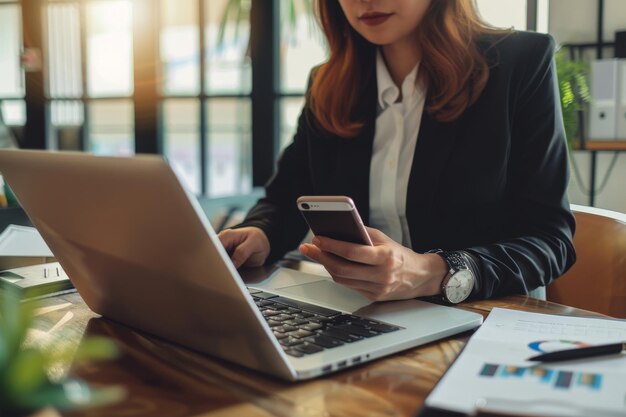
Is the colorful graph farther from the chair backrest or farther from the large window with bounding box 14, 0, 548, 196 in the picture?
the large window with bounding box 14, 0, 548, 196

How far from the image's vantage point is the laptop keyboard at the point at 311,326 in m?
0.67

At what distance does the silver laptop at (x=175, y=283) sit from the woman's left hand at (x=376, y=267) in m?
0.03

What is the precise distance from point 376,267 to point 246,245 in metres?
0.40

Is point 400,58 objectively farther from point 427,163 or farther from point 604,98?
point 604,98

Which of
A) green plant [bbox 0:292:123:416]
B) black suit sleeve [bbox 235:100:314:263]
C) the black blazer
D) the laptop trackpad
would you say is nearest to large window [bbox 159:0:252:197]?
black suit sleeve [bbox 235:100:314:263]

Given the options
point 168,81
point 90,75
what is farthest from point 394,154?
point 90,75

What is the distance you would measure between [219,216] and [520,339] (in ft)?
7.60

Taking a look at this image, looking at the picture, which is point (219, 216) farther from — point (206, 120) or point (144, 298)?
point (144, 298)

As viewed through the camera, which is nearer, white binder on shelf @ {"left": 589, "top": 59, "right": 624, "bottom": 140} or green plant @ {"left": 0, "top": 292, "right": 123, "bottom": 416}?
green plant @ {"left": 0, "top": 292, "right": 123, "bottom": 416}

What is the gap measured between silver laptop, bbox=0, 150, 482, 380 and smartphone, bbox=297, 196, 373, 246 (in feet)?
0.31

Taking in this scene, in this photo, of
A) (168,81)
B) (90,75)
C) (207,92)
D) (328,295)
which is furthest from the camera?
(90,75)

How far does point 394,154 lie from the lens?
1375mm

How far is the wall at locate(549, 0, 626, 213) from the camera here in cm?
282

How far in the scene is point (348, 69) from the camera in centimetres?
148
